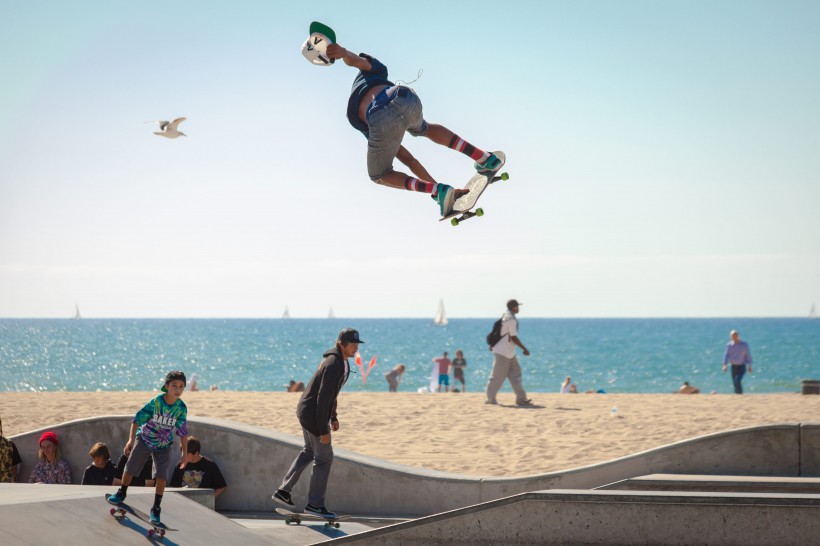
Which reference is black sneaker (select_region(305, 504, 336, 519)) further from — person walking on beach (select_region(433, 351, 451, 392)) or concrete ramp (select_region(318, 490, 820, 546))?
person walking on beach (select_region(433, 351, 451, 392))

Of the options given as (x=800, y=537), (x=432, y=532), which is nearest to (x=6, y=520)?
(x=432, y=532)

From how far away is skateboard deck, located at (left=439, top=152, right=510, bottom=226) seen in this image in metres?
9.04

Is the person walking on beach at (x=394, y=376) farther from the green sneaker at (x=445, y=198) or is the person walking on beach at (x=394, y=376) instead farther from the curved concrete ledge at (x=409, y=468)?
the green sneaker at (x=445, y=198)

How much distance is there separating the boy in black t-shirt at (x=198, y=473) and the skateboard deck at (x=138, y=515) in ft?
8.48

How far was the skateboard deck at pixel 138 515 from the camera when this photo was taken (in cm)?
848

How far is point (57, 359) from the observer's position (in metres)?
107

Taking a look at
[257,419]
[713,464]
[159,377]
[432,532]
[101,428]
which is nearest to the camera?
[432,532]

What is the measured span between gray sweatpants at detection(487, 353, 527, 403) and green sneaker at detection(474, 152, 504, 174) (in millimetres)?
10250

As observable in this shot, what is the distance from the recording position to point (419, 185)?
8.95 meters

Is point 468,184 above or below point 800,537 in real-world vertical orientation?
above

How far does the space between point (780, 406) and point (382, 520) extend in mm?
11116

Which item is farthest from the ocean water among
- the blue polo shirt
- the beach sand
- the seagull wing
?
the blue polo shirt

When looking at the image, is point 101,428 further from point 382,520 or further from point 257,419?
point 257,419

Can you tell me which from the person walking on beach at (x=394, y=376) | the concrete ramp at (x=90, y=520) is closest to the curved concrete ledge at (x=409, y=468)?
the concrete ramp at (x=90, y=520)
